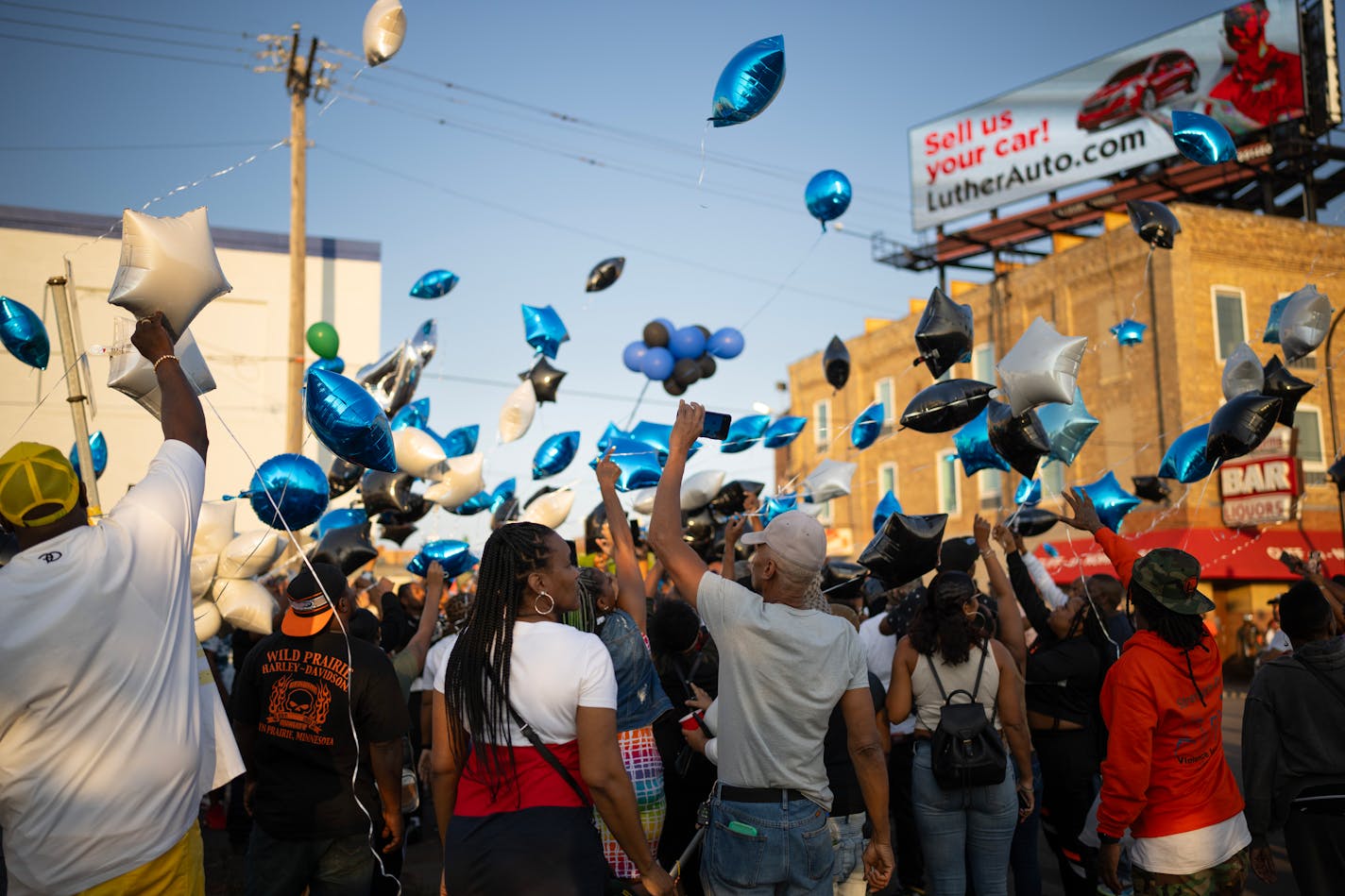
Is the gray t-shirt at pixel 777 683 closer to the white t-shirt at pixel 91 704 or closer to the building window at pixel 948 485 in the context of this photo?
the white t-shirt at pixel 91 704

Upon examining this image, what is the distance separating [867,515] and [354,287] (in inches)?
655

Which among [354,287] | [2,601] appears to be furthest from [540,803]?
[354,287]

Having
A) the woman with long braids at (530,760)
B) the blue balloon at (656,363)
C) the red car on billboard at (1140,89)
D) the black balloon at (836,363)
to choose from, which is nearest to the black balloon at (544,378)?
the blue balloon at (656,363)

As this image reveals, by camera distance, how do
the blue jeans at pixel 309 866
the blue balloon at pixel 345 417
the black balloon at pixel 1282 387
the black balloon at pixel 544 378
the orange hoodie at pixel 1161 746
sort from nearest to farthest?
the orange hoodie at pixel 1161 746
the blue jeans at pixel 309 866
the blue balloon at pixel 345 417
the black balloon at pixel 1282 387
the black balloon at pixel 544 378

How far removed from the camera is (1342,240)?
24.6 metres

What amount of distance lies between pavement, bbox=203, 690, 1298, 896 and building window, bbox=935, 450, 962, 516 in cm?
2074

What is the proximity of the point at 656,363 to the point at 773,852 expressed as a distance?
23.5 ft

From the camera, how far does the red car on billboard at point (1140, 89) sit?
2567 centimetres

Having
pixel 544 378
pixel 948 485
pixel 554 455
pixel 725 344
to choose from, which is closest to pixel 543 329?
pixel 544 378

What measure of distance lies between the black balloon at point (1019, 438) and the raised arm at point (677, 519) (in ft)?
13.2

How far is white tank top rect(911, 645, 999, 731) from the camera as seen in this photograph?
4.85 meters

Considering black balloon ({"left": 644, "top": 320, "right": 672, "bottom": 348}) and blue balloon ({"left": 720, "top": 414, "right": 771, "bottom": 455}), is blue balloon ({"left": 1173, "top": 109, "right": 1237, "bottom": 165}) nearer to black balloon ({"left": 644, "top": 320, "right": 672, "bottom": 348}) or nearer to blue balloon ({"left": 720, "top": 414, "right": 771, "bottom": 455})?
blue balloon ({"left": 720, "top": 414, "right": 771, "bottom": 455})

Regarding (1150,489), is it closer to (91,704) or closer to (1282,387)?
(1282,387)

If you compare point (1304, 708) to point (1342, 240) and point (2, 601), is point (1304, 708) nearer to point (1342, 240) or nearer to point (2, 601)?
point (2, 601)
